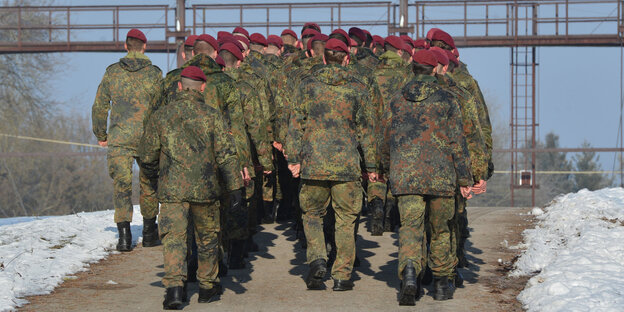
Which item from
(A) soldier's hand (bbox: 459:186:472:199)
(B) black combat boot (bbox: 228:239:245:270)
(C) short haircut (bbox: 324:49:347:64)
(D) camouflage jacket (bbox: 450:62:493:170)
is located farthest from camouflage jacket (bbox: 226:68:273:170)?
(A) soldier's hand (bbox: 459:186:472:199)

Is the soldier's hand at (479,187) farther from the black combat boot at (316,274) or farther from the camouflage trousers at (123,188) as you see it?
the camouflage trousers at (123,188)

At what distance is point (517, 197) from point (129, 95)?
2079 inches

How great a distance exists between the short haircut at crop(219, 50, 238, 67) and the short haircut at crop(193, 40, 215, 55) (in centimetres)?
70

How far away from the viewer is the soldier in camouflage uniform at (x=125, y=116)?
982 cm

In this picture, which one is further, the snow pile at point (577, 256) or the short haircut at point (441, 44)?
the short haircut at point (441, 44)

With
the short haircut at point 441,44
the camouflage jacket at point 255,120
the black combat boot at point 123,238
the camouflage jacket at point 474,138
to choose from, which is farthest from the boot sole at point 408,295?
the black combat boot at point 123,238

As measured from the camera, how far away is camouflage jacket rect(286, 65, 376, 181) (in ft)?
25.6

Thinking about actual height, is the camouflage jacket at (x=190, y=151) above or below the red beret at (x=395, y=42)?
below

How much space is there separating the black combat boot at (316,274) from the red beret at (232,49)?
244cm

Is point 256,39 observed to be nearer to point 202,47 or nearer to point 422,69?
point 202,47

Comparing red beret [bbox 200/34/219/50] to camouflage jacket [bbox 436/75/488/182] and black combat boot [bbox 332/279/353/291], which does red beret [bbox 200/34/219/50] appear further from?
black combat boot [bbox 332/279/353/291]

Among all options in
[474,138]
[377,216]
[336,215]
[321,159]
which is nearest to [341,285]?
[336,215]

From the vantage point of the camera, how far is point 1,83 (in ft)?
146

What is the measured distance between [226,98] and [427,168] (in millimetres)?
2138
